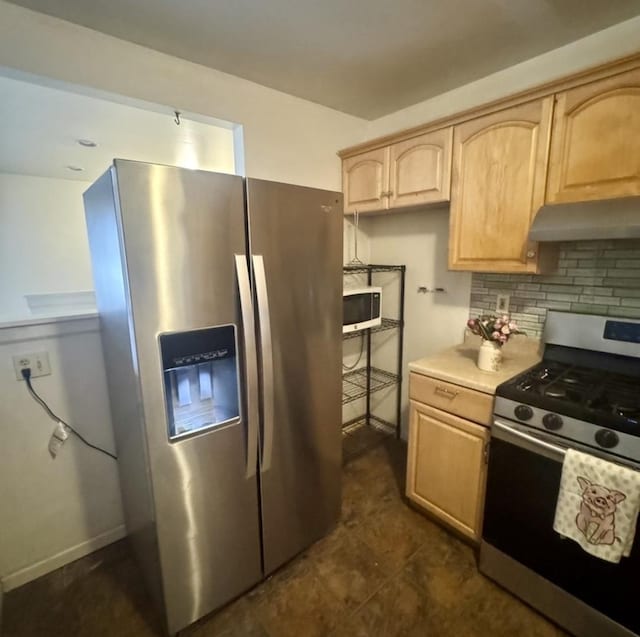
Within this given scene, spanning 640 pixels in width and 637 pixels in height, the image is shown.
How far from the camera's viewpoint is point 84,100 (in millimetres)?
2006

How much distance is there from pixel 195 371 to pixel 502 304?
5.78ft

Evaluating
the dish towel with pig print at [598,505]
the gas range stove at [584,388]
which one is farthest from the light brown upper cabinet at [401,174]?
the dish towel with pig print at [598,505]

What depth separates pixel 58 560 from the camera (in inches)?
63.1

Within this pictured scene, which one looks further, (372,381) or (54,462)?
(372,381)

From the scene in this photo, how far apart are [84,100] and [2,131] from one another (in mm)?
1335

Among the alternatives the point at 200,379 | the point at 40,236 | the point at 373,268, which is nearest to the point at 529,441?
the point at 200,379

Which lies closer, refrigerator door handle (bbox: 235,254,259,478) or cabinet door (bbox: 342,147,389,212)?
refrigerator door handle (bbox: 235,254,259,478)

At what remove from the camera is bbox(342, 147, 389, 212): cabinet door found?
2.09m

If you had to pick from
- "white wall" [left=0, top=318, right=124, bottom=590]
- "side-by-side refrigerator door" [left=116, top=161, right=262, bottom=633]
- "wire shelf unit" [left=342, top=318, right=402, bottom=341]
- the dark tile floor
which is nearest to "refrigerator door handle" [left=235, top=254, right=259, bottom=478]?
"side-by-side refrigerator door" [left=116, top=161, right=262, bottom=633]

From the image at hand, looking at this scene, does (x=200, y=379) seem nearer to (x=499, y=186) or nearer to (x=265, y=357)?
(x=265, y=357)

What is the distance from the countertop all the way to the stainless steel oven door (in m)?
0.21

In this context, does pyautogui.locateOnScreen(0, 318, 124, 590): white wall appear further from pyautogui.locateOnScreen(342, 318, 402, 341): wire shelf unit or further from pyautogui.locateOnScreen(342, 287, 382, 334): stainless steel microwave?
pyautogui.locateOnScreen(342, 318, 402, 341): wire shelf unit

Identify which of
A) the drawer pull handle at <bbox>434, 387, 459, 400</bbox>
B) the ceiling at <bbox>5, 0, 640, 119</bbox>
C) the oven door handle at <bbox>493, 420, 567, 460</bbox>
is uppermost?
the ceiling at <bbox>5, 0, 640, 119</bbox>

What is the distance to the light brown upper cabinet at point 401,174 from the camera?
181 cm
